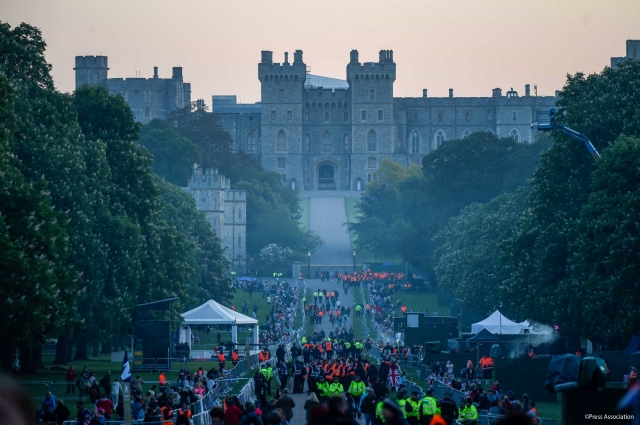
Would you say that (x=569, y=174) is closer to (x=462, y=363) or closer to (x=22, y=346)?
(x=462, y=363)

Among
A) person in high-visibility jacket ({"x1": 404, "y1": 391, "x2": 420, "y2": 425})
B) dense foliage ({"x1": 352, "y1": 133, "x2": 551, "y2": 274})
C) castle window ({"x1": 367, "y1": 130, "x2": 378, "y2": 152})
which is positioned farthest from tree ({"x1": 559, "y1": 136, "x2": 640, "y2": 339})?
castle window ({"x1": 367, "y1": 130, "x2": 378, "y2": 152})

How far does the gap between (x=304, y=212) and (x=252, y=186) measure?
18.5 meters

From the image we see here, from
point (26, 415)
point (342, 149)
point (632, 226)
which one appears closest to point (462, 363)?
point (632, 226)

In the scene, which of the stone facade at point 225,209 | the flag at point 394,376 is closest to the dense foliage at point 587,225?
the flag at point 394,376

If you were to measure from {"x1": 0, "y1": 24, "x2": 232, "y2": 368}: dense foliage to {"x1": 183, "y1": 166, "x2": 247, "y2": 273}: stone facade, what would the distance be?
3914cm

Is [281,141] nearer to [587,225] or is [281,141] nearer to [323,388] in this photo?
[587,225]

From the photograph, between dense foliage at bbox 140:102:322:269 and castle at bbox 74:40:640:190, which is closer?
dense foliage at bbox 140:102:322:269

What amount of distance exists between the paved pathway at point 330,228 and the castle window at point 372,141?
35.5ft

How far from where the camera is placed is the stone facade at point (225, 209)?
89.8 metres

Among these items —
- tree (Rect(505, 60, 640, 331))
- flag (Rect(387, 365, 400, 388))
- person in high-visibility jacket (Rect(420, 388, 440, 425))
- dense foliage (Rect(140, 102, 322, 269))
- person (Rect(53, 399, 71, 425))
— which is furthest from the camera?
dense foliage (Rect(140, 102, 322, 269))

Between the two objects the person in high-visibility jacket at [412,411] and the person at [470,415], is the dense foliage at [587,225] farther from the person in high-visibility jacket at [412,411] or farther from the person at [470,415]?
the person in high-visibility jacket at [412,411]

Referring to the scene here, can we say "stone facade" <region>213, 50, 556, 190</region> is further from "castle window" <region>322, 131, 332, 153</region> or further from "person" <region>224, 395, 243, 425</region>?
"person" <region>224, 395, 243, 425</region>

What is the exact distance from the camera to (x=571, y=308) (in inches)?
1438

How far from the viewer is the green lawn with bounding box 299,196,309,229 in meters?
118
